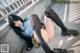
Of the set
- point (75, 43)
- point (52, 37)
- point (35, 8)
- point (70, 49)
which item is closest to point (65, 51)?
point (70, 49)

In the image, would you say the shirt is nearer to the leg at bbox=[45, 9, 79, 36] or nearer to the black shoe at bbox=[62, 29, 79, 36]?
the leg at bbox=[45, 9, 79, 36]

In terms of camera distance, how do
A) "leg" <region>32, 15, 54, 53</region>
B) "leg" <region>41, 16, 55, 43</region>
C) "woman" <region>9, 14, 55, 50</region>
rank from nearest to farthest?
1. "leg" <region>32, 15, 54, 53</region>
2. "woman" <region>9, 14, 55, 50</region>
3. "leg" <region>41, 16, 55, 43</region>

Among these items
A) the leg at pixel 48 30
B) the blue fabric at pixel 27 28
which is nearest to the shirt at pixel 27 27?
the blue fabric at pixel 27 28

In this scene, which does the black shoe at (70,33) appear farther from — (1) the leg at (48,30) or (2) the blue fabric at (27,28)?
(2) the blue fabric at (27,28)

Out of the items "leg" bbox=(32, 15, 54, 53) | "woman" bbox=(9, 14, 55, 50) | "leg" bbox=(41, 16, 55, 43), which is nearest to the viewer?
"leg" bbox=(32, 15, 54, 53)

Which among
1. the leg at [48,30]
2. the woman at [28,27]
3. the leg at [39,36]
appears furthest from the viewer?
the leg at [48,30]

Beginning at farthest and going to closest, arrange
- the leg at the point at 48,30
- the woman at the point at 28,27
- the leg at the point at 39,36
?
the leg at the point at 48,30 < the woman at the point at 28,27 < the leg at the point at 39,36

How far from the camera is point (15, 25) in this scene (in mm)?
2764

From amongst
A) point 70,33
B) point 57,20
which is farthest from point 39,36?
point 70,33

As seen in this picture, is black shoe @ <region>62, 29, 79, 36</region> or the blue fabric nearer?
the blue fabric

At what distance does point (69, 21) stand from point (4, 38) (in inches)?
77.2

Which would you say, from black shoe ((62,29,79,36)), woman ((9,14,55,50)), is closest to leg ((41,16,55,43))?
woman ((9,14,55,50))

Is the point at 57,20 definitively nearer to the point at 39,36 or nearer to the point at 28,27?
the point at 28,27

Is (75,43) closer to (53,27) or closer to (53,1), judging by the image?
(53,27)
